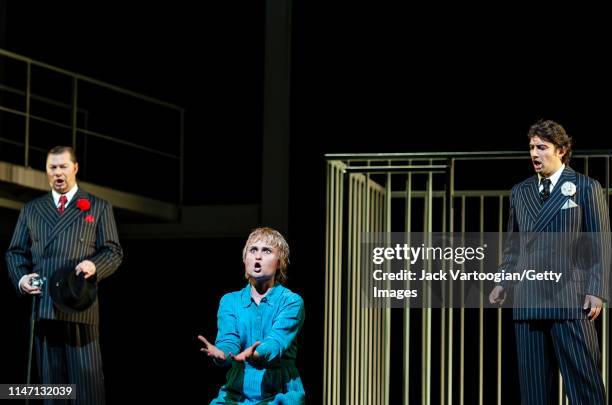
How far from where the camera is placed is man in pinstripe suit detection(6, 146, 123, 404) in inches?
247

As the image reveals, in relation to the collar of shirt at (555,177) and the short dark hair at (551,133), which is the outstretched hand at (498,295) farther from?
the short dark hair at (551,133)

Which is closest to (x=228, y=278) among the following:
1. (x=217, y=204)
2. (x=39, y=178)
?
(x=217, y=204)

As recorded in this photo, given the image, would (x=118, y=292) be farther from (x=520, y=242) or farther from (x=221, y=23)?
(x=520, y=242)

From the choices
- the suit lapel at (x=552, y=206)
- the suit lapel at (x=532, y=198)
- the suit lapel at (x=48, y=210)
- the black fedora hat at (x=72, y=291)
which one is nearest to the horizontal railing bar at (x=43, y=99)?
the suit lapel at (x=48, y=210)

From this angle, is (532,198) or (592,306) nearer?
(592,306)

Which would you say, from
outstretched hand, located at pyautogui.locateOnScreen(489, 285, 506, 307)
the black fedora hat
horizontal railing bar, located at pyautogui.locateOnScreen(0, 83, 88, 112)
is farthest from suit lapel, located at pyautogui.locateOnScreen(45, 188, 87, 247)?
horizontal railing bar, located at pyautogui.locateOnScreen(0, 83, 88, 112)

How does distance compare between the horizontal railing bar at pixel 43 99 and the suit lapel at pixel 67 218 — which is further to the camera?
the horizontal railing bar at pixel 43 99

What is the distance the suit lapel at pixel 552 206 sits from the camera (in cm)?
551

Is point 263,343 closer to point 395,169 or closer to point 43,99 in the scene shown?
point 395,169

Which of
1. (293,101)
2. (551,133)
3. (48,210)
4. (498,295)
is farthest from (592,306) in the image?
(293,101)

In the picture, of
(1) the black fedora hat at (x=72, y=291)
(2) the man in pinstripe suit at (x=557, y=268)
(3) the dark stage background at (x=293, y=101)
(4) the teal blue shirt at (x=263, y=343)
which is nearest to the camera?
(4) the teal blue shirt at (x=263, y=343)

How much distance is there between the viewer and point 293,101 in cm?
907

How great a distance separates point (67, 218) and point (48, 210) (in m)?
0.11

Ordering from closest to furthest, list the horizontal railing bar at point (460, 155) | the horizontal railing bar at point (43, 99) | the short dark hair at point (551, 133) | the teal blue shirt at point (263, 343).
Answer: the teal blue shirt at point (263, 343)
the short dark hair at point (551, 133)
the horizontal railing bar at point (460, 155)
the horizontal railing bar at point (43, 99)
